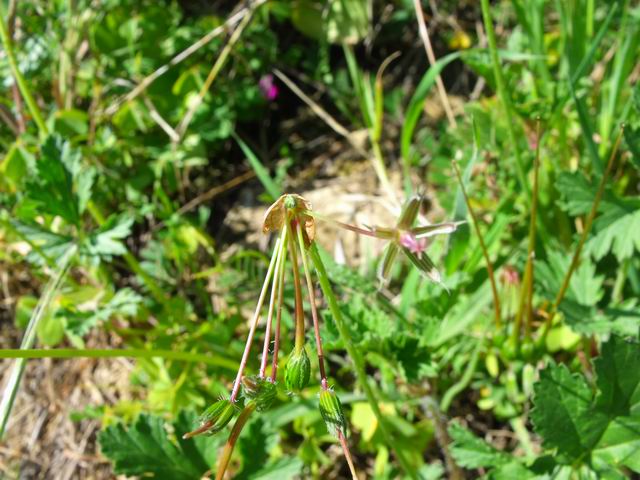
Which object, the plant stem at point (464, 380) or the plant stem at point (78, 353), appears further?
the plant stem at point (464, 380)

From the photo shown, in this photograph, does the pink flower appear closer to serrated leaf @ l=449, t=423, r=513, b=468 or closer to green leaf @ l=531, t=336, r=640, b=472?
serrated leaf @ l=449, t=423, r=513, b=468

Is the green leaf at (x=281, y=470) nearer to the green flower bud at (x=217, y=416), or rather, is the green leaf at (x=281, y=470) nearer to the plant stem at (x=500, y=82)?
the green flower bud at (x=217, y=416)

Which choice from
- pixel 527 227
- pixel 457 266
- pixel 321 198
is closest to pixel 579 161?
pixel 527 227

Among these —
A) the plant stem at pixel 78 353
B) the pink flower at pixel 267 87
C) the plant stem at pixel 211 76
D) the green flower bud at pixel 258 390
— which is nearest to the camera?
the green flower bud at pixel 258 390

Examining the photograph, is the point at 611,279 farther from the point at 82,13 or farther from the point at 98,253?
the point at 82,13

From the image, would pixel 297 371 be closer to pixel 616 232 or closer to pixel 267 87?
pixel 616 232

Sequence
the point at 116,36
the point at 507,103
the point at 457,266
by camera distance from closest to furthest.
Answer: the point at 507,103 → the point at 457,266 → the point at 116,36

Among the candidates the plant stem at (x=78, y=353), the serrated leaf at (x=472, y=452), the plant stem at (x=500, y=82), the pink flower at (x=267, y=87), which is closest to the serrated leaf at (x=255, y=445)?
the plant stem at (x=78, y=353)

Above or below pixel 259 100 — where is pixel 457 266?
below
